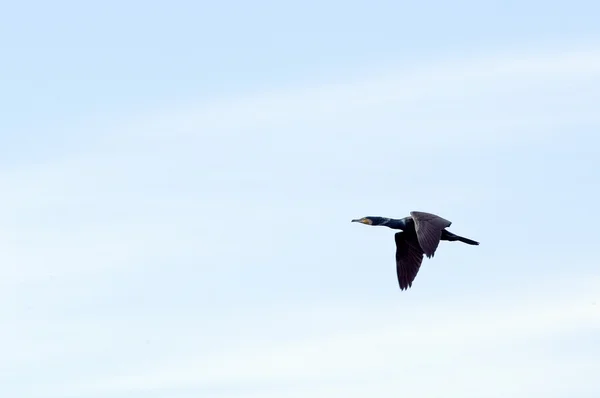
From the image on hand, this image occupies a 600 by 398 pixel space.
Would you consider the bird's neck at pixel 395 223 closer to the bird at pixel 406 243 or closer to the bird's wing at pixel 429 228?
the bird at pixel 406 243

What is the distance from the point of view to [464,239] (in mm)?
76438

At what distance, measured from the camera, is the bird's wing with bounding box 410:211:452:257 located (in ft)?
222

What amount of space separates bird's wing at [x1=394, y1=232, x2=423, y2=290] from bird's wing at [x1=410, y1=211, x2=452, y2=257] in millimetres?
7047

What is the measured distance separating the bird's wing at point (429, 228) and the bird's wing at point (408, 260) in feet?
23.1

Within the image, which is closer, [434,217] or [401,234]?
[434,217]

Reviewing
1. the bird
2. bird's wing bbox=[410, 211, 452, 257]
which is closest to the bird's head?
the bird

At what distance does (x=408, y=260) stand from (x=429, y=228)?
891 cm

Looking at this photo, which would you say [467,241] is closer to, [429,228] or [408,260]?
[408,260]

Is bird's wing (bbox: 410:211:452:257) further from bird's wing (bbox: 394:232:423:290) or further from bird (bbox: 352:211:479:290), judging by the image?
bird's wing (bbox: 394:232:423:290)

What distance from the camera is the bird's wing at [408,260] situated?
77.8 metres

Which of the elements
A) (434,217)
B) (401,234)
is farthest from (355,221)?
(434,217)

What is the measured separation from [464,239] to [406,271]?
382 cm

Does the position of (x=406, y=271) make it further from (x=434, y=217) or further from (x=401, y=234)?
(x=434, y=217)

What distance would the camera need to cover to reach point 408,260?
78.2m
